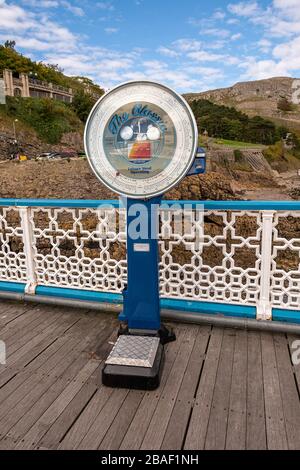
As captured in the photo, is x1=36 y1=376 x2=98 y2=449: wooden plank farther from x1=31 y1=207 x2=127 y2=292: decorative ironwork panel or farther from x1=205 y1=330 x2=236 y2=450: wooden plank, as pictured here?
x1=31 y1=207 x2=127 y2=292: decorative ironwork panel

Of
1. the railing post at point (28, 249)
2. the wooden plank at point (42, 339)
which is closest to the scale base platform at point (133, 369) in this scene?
the wooden plank at point (42, 339)

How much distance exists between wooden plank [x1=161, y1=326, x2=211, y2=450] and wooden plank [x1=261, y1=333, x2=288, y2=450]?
382 millimetres

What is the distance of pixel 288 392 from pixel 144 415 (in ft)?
2.64

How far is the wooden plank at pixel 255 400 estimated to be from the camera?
5.18 feet

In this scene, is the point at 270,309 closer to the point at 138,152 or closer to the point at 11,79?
the point at 138,152

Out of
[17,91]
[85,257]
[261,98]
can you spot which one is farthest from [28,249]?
[261,98]

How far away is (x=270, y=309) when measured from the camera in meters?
2.55

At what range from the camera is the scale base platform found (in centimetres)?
193

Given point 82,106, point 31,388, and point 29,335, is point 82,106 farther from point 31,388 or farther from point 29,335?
point 31,388

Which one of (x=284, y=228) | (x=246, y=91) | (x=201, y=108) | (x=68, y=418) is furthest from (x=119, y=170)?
(x=246, y=91)

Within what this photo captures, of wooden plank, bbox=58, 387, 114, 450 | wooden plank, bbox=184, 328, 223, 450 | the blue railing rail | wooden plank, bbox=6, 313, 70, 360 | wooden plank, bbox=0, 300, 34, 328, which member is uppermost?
the blue railing rail

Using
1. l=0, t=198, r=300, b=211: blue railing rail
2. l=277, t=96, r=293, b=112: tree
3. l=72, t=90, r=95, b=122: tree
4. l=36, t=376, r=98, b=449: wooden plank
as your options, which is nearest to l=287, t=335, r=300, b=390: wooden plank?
l=0, t=198, r=300, b=211: blue railing rail

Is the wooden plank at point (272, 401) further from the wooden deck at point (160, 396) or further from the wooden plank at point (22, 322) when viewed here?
the wooden plank at point (22, 322)

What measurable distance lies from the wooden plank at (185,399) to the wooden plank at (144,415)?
11cm
